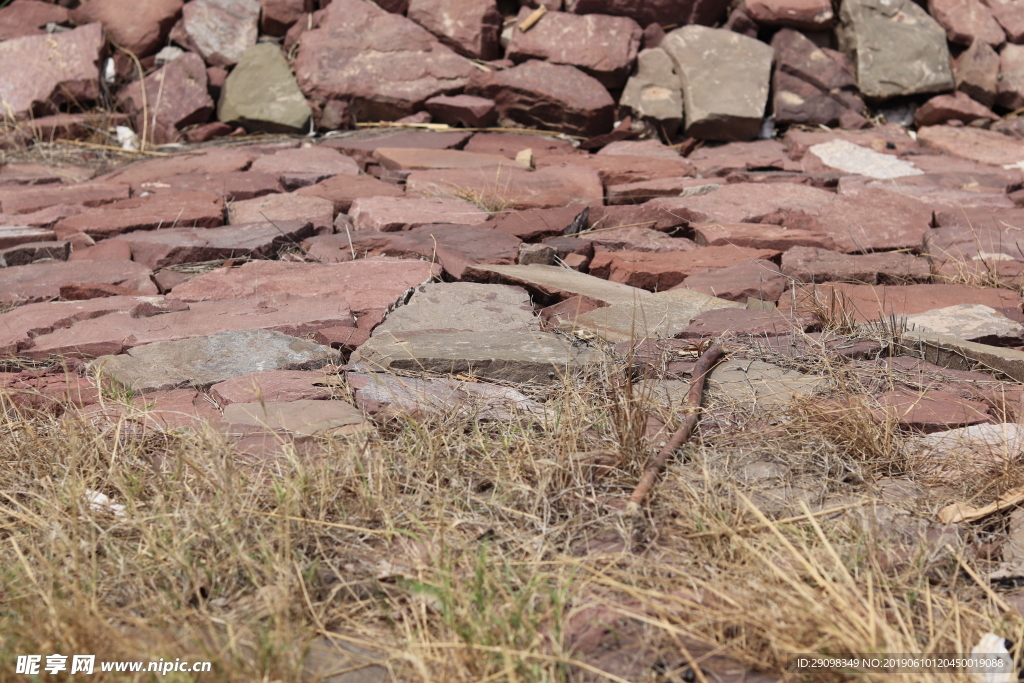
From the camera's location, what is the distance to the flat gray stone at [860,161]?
4.88 meters

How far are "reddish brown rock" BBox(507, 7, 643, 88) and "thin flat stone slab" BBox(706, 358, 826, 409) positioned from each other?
12.3 feet

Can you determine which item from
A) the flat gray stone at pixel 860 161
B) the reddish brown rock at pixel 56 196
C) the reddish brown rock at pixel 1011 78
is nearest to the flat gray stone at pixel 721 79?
the flat gray stone at pixel 860 161

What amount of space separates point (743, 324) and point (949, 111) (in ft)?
13.3

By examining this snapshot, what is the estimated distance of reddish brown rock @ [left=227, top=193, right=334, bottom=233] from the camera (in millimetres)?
3822

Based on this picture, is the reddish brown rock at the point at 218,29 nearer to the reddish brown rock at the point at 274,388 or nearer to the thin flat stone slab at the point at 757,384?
the reddish brown rock at the point at 274,388

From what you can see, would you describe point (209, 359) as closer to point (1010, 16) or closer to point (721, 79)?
point (721, 79)

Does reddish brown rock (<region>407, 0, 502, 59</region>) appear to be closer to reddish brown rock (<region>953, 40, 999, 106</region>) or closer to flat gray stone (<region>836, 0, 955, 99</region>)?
flat gray stone (<region>836, 0, 955, 99</region>)

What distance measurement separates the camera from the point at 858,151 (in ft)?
17.1

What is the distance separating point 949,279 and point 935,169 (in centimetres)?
195

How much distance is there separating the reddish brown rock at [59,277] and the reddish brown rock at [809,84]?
4.07m

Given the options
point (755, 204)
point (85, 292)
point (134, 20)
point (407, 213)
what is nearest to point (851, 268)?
point (755, 204)

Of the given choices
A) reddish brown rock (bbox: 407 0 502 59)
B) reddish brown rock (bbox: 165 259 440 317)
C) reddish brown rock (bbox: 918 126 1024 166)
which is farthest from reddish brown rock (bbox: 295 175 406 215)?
reddish brown rock (bbox: 918 126 1024 166)

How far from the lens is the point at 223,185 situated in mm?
4316

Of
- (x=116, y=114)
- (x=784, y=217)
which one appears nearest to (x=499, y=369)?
(x=784, y=217)
